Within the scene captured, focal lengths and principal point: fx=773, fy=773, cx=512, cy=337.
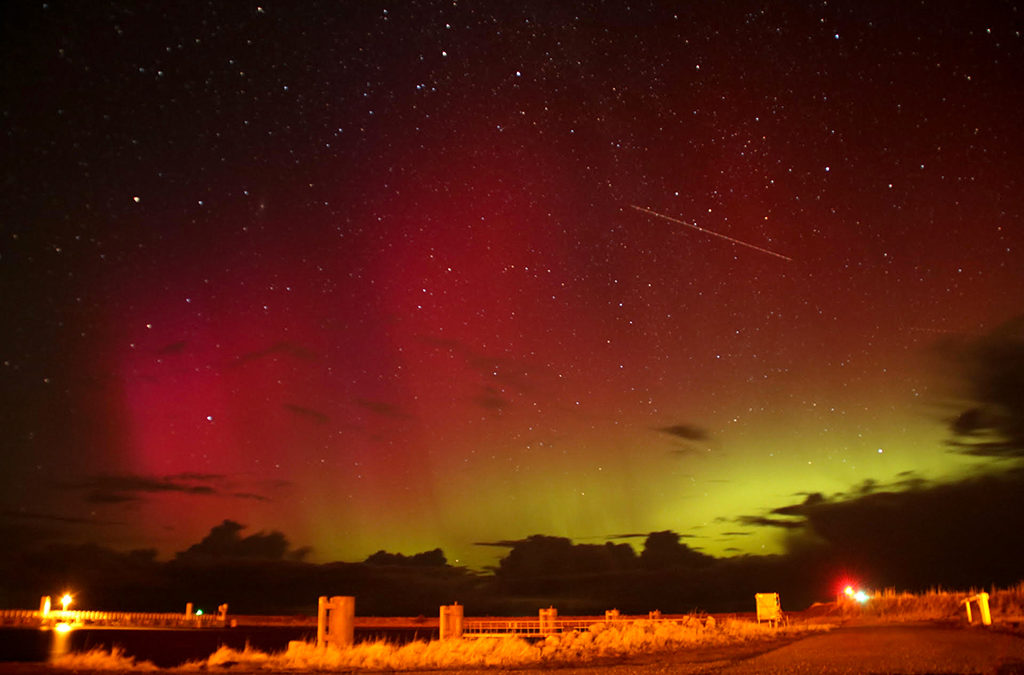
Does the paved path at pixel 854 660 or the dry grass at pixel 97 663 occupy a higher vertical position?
the paved path at pixel 854 660

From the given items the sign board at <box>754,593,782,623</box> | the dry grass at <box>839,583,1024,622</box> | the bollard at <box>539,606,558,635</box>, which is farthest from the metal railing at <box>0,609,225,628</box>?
the dry grass at <box>839,583,1024,622</box>

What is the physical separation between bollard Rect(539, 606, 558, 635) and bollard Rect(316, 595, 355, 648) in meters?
10.2

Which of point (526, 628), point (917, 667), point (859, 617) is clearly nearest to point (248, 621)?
point (526, 628)

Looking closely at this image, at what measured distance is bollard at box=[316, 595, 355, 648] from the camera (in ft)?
63.6

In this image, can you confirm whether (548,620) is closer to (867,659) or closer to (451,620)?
(451,620)

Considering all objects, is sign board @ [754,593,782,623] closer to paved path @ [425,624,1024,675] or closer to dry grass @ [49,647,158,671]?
paved path @ [425,624,1024,675]

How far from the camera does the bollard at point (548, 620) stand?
28.4 metres

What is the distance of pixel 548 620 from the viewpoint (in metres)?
28.8

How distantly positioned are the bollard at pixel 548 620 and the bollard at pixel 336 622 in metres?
10.2

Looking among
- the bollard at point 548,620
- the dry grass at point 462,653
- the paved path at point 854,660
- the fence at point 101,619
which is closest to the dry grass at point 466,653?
the dry grass at point 462,653

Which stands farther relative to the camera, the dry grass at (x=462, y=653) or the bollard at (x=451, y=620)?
the bollard at (x=451, y=620)

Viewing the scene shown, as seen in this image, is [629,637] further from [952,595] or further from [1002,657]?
[952,595]

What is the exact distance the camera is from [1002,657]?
1141cm

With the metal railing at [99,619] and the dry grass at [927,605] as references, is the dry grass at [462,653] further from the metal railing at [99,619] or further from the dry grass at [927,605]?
the metal railing at [99,619]
